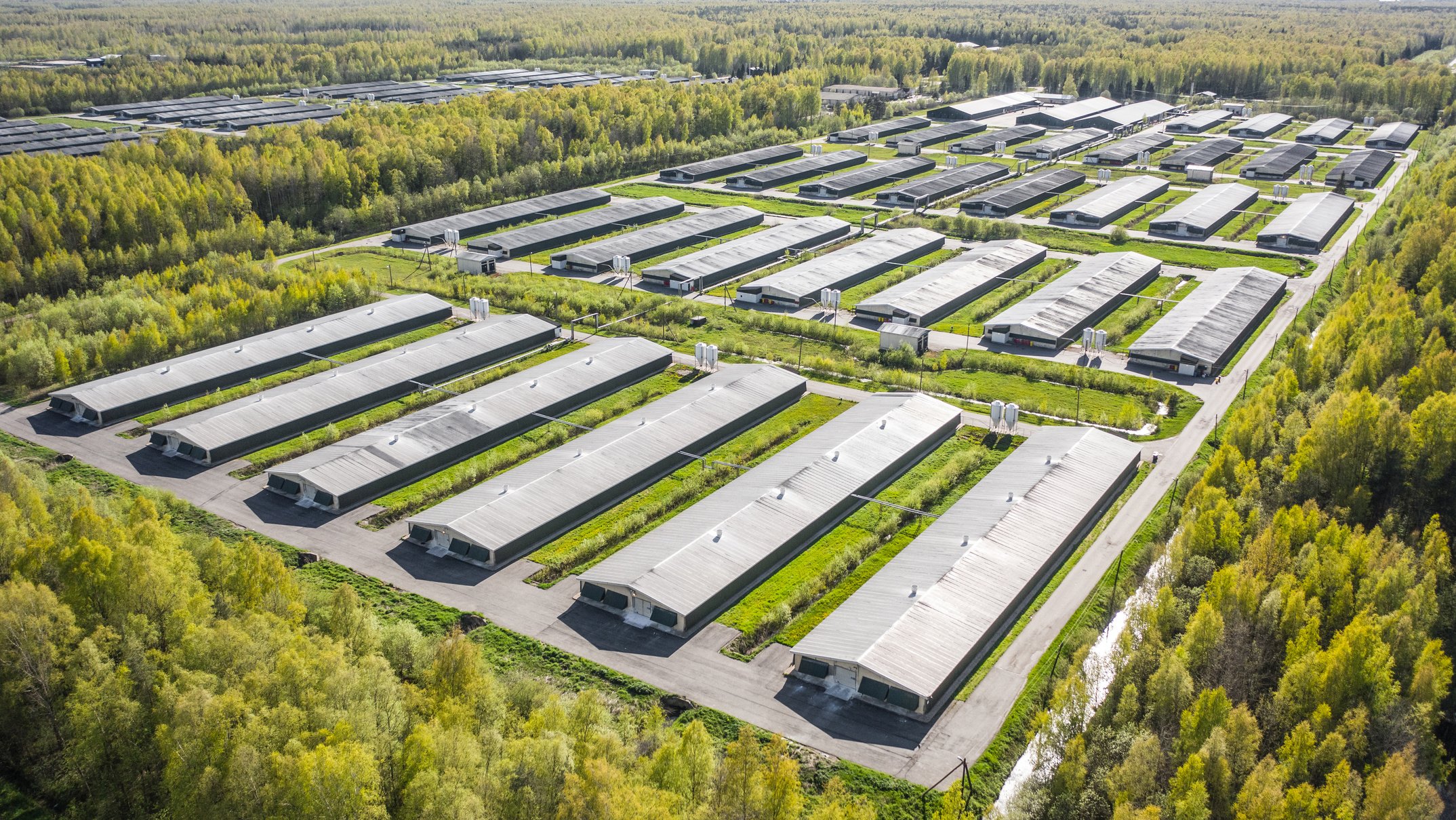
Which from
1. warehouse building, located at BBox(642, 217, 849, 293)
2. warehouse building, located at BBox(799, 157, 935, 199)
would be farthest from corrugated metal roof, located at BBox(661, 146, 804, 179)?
warehouse building, located at BBox(642, 217, 849, 293)

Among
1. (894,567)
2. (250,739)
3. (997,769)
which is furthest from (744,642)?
(250,739)

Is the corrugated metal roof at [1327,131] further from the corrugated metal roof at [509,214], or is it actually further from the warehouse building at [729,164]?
the corrugated metal roof at [509,214]

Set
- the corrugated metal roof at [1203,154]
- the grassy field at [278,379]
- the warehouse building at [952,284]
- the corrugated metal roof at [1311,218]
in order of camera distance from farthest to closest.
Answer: the corrugated metal roof at [1203,154] < the corrugated metal roof at [1311,218] < the warehouse building at [952,284] < the grassy field at [278,379]

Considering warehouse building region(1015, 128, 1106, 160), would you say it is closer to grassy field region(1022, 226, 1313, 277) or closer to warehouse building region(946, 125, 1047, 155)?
warehouse building region(946, 125, 1047, 155)

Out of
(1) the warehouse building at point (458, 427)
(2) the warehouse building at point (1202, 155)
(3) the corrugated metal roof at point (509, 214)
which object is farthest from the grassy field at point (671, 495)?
(2) the warehouse building at point (1202, 155)

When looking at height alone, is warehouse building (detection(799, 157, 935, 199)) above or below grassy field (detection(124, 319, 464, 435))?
below

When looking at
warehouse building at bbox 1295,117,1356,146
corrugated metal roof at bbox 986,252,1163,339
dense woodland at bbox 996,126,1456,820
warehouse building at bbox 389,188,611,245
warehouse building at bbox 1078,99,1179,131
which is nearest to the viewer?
dense woodland at bbox 996,126,1456,820
